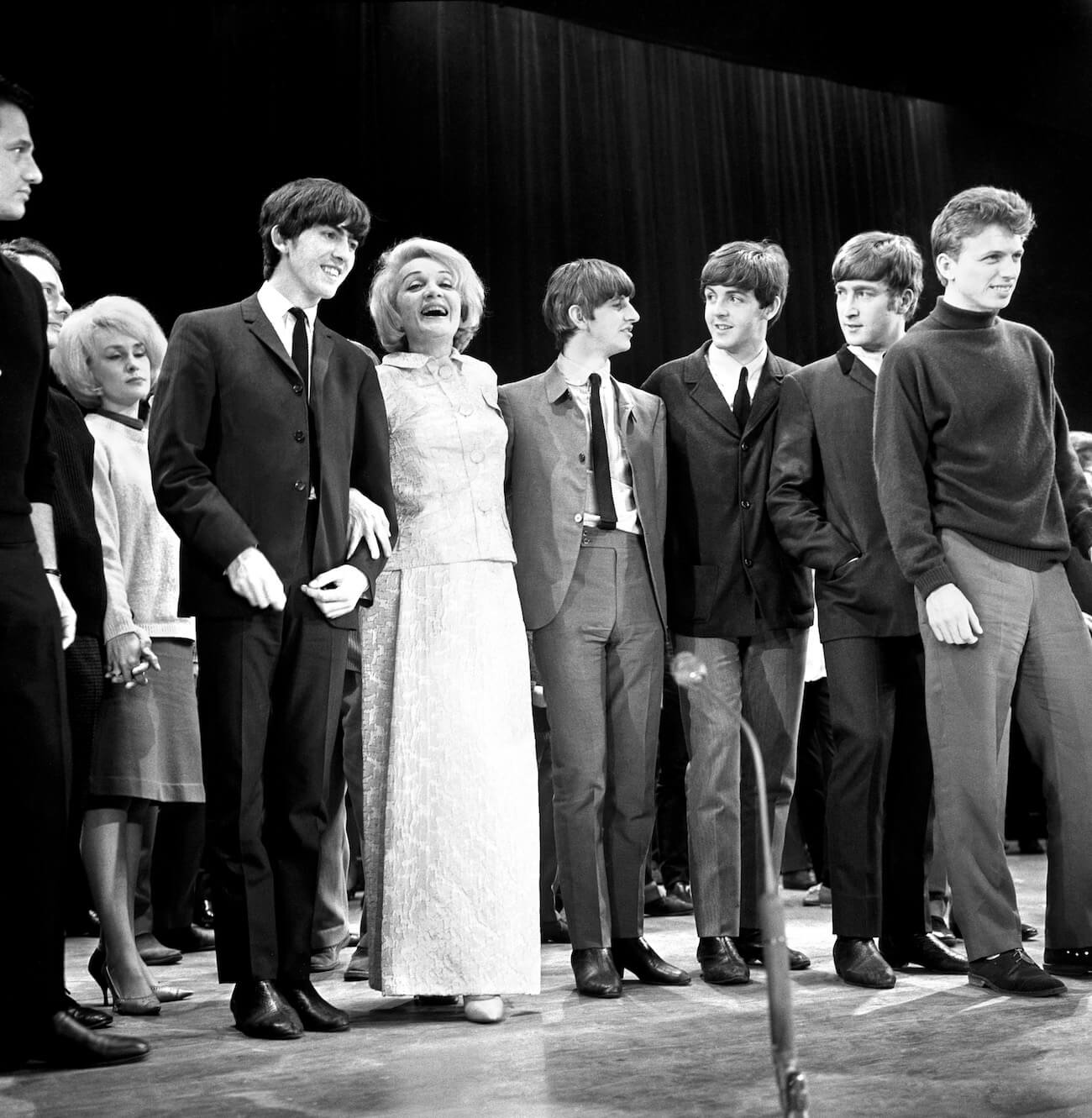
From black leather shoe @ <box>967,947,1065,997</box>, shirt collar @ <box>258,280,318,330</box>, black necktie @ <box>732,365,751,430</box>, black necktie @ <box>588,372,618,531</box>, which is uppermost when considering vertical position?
shirt collar @ <box>258,280,318,330</box>

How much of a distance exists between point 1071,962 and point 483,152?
5.87 m

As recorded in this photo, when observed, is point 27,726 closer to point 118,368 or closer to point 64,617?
point 64,617

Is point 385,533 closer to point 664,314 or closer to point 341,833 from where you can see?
point 341,833

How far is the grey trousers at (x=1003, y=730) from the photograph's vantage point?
2895mm

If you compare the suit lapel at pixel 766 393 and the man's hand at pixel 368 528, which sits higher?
the suit lapel at pixel 766 393

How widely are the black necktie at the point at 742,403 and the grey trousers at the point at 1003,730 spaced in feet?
2.04

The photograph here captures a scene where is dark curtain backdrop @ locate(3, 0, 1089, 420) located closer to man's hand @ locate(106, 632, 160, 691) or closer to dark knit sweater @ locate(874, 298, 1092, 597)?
man's hand @ locate(106, 632, 160, 691)

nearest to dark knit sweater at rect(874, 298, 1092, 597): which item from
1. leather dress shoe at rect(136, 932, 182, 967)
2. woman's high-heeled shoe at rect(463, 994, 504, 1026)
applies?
woman's high-heeled shoe at rect(463, 994, 504, 1026)

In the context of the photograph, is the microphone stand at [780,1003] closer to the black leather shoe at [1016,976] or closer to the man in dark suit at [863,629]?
the black leather shoe at [1016,976]

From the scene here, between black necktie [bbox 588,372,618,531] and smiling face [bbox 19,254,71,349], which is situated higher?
smiling face [bbox 19,254,71,349]

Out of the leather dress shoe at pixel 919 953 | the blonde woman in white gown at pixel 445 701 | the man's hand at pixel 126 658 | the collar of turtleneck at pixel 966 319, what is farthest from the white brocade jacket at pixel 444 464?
the leather dress shoe at pixel 919 953

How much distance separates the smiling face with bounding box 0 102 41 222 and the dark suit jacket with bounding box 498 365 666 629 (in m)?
1.20

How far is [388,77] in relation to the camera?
739 centimetres

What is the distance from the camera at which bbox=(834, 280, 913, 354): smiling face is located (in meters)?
3.42
